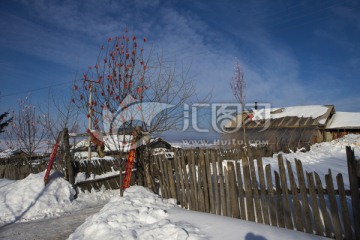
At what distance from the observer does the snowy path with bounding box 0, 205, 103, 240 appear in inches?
204

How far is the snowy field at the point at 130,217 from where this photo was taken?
3763 mm

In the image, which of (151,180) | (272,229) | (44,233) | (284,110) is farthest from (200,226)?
(284,110)

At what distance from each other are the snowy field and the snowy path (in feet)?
1.27

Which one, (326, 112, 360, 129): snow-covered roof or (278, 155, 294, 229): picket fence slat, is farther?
(326, 112, 360, 129): snow-covered roof

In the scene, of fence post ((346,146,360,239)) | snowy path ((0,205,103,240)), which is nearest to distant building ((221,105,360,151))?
snowy path ((0,205,103,240))

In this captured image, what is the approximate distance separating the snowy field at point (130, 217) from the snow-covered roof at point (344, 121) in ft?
85.2

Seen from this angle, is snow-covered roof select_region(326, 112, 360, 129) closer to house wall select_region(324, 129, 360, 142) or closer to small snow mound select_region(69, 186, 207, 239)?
house wall select_region(324, 129, 360, 142)

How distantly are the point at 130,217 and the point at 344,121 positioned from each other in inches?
1125

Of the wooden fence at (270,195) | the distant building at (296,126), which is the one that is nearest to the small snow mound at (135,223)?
the wooden fence at (270,195)

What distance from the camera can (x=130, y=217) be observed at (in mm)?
4680

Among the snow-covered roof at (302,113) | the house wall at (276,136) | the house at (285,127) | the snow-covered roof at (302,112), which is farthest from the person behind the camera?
the snow-covered roof at (302,112)

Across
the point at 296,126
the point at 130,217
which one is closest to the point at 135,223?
the point at 130,217

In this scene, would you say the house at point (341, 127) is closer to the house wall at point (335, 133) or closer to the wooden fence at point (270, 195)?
the house wall at point (335, 133)

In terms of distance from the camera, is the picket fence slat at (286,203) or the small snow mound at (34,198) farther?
the small snow mound at (34,198)
